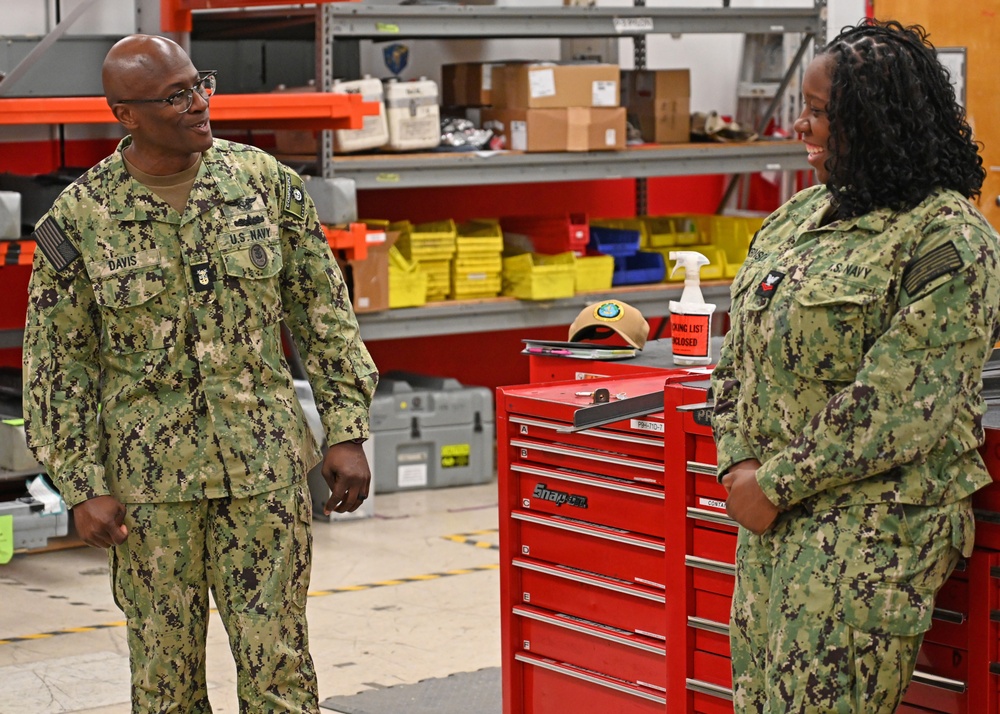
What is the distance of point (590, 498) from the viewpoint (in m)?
3.44

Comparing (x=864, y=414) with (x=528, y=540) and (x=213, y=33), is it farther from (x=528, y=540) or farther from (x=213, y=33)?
(x=213, y=33)

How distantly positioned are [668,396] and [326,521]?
12.4 ft

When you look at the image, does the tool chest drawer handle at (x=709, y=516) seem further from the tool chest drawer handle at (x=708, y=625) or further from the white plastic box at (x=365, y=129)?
the white plastic box at (x=365, y=129)

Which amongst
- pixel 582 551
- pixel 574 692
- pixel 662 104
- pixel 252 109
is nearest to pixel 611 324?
pixel 582 551

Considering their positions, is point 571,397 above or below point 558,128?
below

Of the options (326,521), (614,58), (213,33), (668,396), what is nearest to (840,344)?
(668,396)

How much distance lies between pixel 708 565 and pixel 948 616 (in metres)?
0.63

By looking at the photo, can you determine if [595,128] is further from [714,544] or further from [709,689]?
[709,689]

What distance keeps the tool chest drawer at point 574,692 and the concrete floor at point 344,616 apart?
3.19ft

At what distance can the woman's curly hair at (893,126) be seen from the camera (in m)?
2.32

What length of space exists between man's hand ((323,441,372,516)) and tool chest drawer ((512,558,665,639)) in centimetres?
71

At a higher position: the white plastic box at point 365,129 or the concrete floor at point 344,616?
the white plastic box at point 365,129

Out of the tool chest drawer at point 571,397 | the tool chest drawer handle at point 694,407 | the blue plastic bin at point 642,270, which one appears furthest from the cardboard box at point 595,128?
the tool chest drawer handle at point 694,407

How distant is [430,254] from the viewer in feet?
23.5
